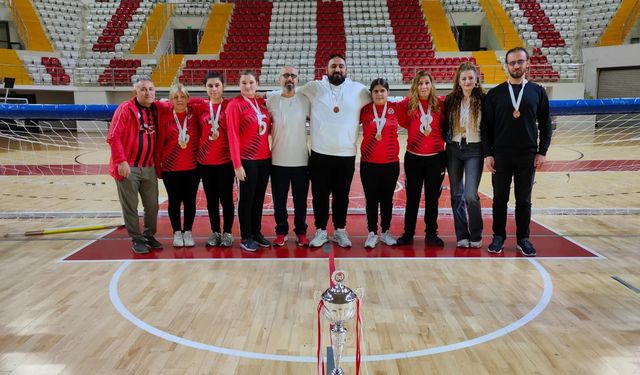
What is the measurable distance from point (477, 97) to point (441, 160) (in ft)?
1.91

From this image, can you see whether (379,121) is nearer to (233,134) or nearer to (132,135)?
(233,134)

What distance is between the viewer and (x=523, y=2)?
830 inches

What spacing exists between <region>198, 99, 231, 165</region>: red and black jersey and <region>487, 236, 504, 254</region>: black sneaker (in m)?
2.34

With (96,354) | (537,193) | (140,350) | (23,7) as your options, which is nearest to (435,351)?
(140,350)

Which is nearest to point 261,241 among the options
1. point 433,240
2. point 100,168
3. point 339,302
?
point 433,240

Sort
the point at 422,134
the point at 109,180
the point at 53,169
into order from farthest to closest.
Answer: the point at 53,169
the point at 109,180
the point at 422,134

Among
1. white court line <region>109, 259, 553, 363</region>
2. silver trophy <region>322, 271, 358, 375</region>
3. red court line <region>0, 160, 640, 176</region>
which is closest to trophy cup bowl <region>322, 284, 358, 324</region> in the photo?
silver trophy <region>322, 271, 358, 375</region>

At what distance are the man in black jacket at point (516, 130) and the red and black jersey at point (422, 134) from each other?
0.35 meters

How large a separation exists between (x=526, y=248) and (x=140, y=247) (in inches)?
129

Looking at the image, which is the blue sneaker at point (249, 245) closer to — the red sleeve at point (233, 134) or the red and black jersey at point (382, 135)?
the red sleeve at point (233, 134)

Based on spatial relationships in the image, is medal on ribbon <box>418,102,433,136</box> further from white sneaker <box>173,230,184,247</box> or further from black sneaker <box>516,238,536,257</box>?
white sneaker <box>173,230,184,247</box>

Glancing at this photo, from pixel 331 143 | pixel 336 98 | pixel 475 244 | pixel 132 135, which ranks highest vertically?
pixel 336 98

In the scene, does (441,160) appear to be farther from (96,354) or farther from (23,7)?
(23,7)

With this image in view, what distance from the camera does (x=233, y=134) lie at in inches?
153
